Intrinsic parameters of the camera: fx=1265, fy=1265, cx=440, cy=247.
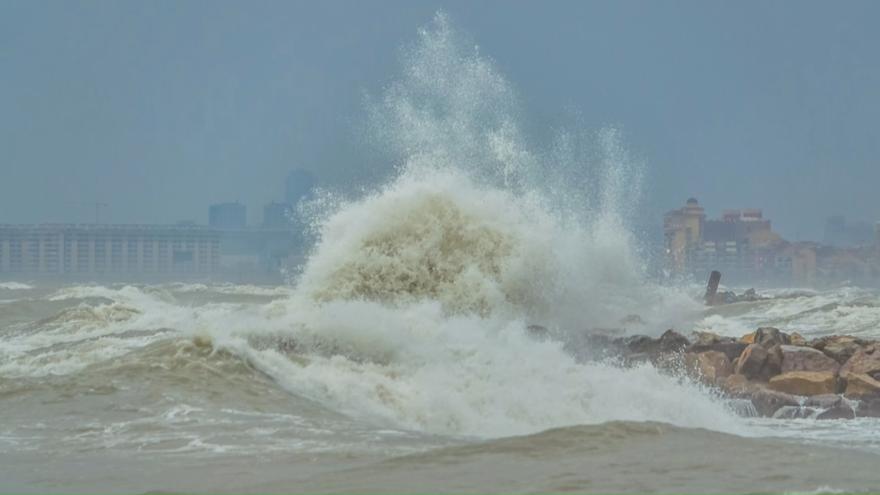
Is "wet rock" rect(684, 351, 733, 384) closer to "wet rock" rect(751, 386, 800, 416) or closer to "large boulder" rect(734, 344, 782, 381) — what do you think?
"large boulder" rect(734, 344, 782, 381)

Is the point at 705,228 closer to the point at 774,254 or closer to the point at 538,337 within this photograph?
the point at 774,254

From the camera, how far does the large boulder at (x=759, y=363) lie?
14914 mm

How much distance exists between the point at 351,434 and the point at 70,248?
99925mm

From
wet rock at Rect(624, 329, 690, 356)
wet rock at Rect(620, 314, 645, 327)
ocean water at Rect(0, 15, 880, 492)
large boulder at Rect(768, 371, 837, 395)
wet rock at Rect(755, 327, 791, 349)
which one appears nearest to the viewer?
ocean water at Rect(0, 15, 880, 492)

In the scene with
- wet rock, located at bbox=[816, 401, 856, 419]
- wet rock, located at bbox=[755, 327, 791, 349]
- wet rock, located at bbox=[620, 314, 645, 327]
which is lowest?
wet rock, located at bbox=[816, 401, 856, 419]

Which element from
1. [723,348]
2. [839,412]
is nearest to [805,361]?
[723,348]

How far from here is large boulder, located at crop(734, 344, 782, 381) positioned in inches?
587

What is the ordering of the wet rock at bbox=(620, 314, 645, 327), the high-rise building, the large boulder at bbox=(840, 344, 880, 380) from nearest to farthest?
the large boulder at bbox=(840, 344, 880, 380), the wet rock at bbox=(620, 314, 645, 327), the high-rise building

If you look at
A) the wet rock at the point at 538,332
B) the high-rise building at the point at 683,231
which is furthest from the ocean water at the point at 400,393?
the high-rise building at the point at 683,231

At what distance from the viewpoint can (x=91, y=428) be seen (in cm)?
1091

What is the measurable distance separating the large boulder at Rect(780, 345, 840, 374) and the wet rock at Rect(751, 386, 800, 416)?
145 centimetres

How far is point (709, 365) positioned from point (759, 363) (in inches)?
25.3

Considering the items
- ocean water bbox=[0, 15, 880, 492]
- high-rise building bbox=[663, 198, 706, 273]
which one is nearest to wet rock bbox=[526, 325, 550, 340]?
ocean water bbox=[0, 15, 880, 492]

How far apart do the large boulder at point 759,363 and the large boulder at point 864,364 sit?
0.76 meters
